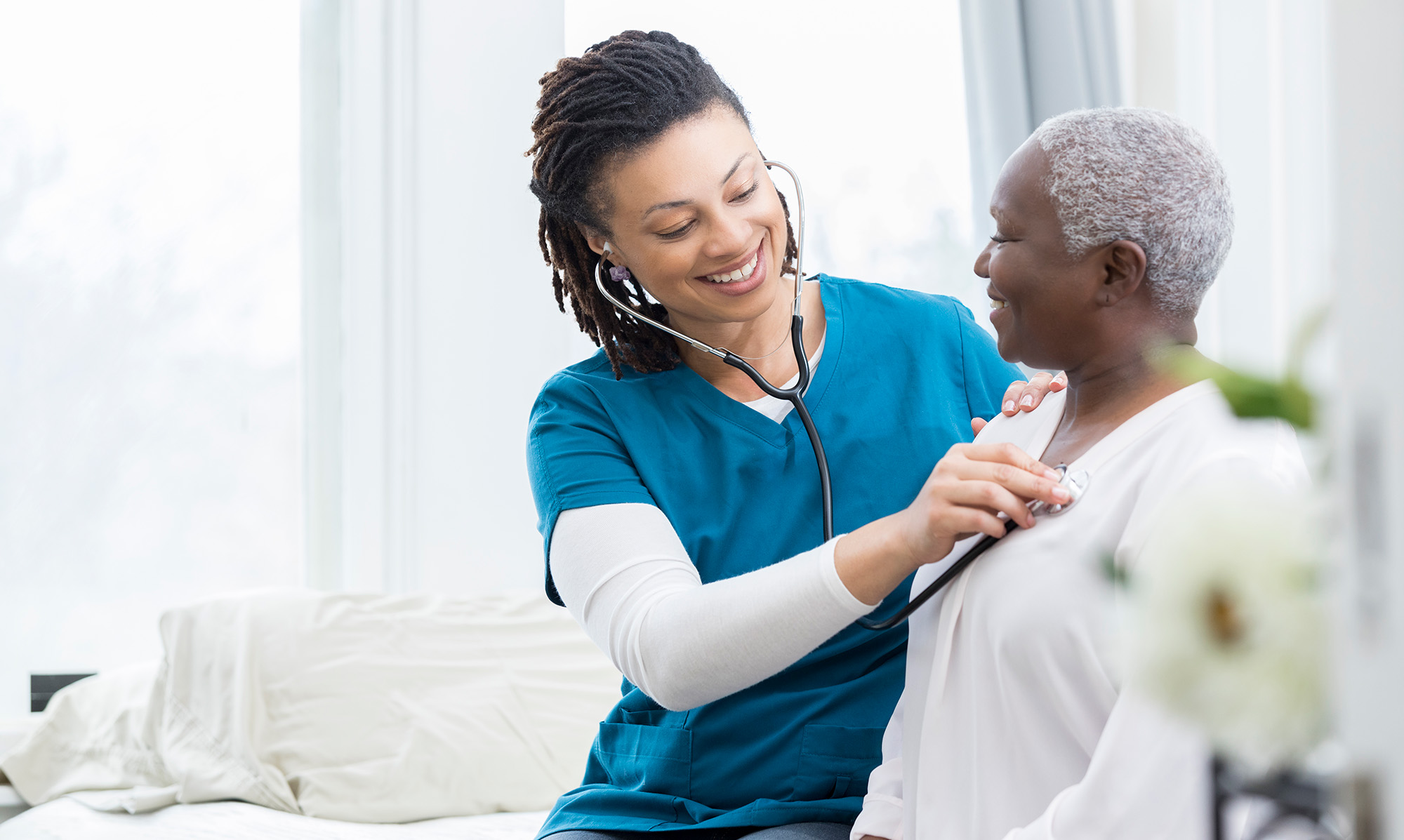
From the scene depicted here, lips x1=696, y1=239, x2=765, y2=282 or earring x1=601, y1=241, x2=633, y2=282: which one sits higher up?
earring x1=601, y1=241, x2=633, y2=282

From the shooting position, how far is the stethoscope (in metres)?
0.85

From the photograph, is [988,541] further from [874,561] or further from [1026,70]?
[1026,70]

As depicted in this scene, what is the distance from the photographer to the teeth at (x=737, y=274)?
1.22m

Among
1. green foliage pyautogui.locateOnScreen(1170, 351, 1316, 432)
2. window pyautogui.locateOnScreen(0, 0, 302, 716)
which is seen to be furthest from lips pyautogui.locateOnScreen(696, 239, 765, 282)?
window pyautogui.locateOnScreen(0, 0, 302, 716)

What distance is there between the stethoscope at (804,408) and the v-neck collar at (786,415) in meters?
0.02

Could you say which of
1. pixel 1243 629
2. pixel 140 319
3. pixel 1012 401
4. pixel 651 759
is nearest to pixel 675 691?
pixel 651 759

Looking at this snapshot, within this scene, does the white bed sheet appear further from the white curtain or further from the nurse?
the white curtain

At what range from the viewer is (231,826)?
170 centimetres

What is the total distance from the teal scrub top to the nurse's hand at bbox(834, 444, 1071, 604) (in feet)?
0.92

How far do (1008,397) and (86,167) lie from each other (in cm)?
227

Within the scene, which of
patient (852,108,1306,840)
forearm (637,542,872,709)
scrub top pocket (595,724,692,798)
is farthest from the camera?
scrub top pocket (595,724,692,798)

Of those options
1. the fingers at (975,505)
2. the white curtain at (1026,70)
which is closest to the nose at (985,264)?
the fingers at (975,505)

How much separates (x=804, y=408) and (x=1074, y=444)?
0.33 metres

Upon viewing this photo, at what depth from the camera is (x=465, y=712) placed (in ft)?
6.31
